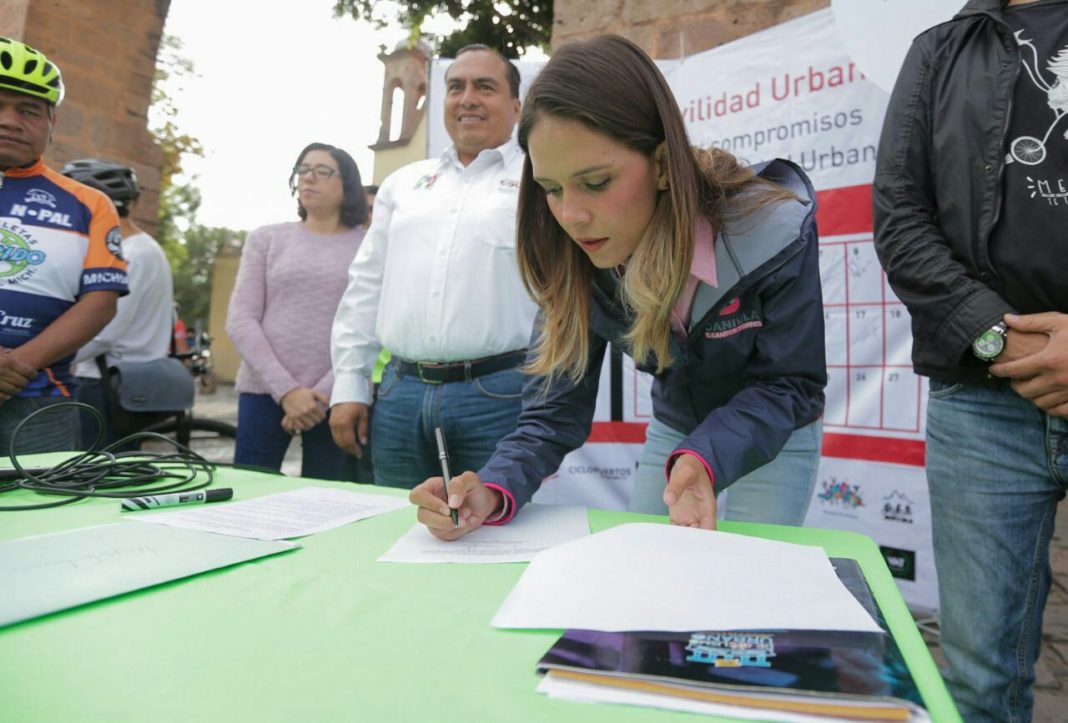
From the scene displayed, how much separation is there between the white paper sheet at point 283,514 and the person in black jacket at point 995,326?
1.07 m

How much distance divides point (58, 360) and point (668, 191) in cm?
181

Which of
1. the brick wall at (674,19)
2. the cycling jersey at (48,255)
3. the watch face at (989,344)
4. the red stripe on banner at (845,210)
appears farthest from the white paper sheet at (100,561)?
the brick wall at (674,19)

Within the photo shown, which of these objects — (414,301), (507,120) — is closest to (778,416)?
(414,301)

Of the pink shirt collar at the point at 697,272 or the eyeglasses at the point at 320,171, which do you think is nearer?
the pink shirt collar at the point at 697,272

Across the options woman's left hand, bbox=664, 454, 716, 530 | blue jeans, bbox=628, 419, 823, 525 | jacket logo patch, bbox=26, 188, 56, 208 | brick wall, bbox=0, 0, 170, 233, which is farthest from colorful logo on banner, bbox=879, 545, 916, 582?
brick wall, bbox=0, 0, 170, 233

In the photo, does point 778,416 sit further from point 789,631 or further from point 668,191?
point 789,631

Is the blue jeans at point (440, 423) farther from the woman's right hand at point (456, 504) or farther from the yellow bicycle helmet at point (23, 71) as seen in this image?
the yellow bicycle helmet at point (23, 71)

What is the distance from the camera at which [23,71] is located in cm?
202

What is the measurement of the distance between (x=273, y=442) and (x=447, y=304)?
0.99 m

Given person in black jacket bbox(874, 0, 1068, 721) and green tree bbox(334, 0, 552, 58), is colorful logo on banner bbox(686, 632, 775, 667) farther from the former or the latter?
green tree bbox(334, 0, 552, 58)

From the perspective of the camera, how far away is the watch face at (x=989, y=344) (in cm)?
127

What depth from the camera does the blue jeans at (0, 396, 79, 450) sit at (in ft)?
6.26

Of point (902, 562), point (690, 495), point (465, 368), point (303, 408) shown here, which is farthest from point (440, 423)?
point (902, 562)

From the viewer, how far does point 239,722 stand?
0.50 meters
